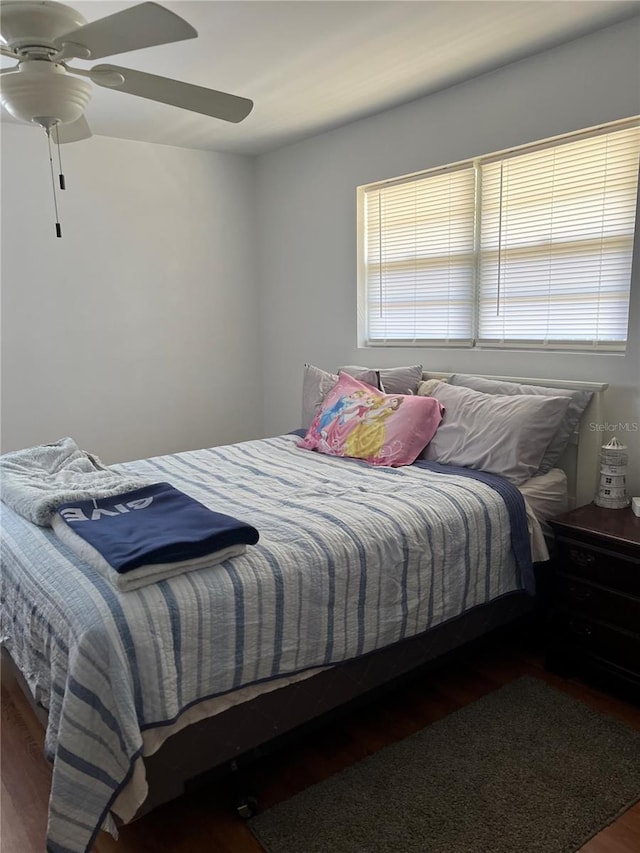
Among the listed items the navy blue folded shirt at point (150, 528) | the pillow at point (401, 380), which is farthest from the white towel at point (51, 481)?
the pillow at point (401, 380)

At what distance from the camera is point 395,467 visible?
2719mm

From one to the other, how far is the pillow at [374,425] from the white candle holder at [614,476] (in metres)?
0.74

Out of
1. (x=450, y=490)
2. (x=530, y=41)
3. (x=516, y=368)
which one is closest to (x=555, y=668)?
(x=450, y=490)

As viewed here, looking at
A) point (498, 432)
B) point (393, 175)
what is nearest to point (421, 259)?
point (393, 175)

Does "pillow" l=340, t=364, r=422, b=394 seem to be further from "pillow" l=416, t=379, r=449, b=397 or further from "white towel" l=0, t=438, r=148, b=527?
"white towel" l=0, t=438, r=148, b=527

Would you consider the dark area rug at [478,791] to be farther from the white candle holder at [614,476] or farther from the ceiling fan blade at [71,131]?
the ceiling fan blade at [71,131]

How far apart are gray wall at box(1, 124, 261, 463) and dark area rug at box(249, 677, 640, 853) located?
9.12 feet

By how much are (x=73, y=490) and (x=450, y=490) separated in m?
1.35

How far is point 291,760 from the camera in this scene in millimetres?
1954

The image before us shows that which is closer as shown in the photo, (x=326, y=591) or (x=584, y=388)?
(x=326, y=591)

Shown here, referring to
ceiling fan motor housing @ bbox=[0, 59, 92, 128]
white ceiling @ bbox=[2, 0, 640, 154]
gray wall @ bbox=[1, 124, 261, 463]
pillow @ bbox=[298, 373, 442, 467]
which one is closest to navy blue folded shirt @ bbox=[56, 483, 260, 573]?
pillow @ bbox=[298, 373, 442, 467]

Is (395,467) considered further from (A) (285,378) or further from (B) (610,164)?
(A) (285,378)

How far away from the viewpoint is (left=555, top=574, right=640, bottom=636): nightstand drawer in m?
2.13

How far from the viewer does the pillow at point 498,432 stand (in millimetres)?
2512
